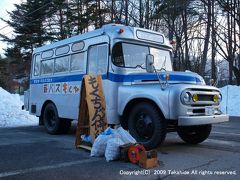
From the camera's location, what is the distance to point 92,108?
8.42m

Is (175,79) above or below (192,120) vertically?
above

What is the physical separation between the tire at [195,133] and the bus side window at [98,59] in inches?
99.8

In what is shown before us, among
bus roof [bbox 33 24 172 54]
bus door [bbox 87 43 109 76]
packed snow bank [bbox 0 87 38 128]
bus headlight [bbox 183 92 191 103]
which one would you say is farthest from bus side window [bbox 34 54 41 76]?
bus headlight [bbox 183 92 191 103]

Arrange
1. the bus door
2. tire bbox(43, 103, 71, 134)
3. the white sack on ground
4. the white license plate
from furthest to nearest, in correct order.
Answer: tire bbox(43, 103, 71, 134)
the bus door
the white license plate
the white sack on ground

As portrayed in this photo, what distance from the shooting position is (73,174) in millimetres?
6160

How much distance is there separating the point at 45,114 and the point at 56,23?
3360 centimetres

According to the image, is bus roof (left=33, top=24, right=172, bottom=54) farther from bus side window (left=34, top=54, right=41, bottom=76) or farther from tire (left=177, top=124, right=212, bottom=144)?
bus side window (left=34, top=54, right=41, bottom=76)

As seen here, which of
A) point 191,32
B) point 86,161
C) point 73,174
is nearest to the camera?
point 73,174

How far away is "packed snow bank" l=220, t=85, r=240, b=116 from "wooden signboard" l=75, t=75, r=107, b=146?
46.9 ft

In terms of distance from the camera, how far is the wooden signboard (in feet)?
27.5

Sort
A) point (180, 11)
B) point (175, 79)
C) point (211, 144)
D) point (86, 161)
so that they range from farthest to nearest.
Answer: point (180, 11) < point (211, 144) < point (175, 79) < point (86, 161)

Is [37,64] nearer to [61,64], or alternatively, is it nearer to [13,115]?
[61,64]

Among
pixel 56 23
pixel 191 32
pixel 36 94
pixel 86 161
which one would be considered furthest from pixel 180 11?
pixel 86 161

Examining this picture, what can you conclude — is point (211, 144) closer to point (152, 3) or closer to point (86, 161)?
point (86, 161)
